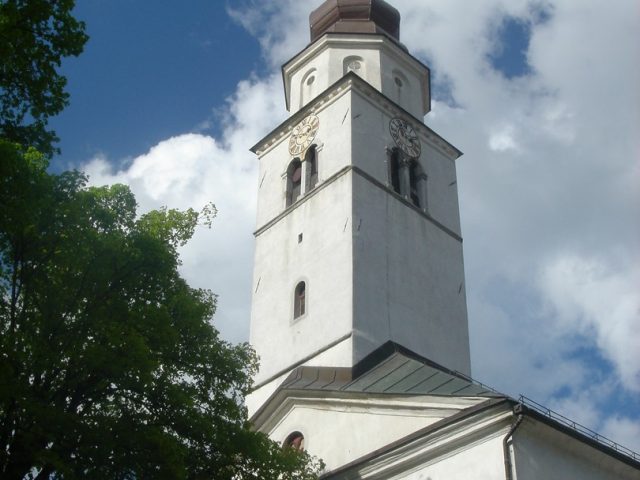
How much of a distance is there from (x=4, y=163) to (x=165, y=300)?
4185 mm

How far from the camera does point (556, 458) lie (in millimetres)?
15430

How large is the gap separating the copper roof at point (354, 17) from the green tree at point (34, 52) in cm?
1925

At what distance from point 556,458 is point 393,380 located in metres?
4.47

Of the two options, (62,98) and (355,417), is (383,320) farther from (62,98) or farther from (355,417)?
(62,98)

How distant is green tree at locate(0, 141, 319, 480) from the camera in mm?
11805

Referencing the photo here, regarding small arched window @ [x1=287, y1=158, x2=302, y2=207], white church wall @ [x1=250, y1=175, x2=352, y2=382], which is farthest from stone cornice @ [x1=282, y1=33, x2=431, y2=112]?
white church wall @ [x1=250, y1=175, x2=352, y2=382]

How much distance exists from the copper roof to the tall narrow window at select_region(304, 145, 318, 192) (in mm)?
4738

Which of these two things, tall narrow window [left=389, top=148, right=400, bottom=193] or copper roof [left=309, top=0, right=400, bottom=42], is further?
copper roof [left=309, top=0, right=400, bottom=42]

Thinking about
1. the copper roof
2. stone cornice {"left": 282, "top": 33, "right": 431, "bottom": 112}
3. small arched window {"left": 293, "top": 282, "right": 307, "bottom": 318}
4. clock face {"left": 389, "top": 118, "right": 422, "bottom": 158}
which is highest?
the copper roof

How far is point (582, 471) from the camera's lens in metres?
15.8

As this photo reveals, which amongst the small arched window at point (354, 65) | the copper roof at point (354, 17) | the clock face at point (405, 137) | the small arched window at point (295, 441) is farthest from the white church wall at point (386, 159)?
the small arched window at point (295, 441)

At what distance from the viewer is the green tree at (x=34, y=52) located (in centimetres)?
930

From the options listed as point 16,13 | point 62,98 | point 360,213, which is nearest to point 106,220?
point 62,98

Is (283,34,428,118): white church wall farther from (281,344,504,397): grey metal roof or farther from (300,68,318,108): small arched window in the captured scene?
(281,344,504,397): grey metal roof
